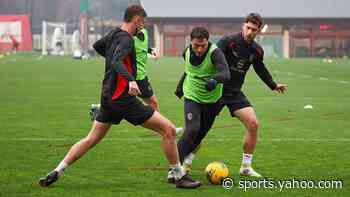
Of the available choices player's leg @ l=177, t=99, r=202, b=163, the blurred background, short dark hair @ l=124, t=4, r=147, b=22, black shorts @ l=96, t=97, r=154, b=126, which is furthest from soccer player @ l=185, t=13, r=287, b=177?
the blurred background

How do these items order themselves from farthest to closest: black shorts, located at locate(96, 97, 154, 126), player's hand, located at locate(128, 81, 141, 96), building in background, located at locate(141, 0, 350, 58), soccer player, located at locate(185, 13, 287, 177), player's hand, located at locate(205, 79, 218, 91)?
1. building in background, located at locate(141, 0, 350, 58)
2. soccer player, located at locate(185, 13, 287, 177)
3. player's hand, located at locate(205, 79, 218, 91)
4. black shorts, located at locate(96, 97, 154, 126)
5. player's hand, located at locate(128, 81, 141, 96)

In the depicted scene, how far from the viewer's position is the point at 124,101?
952 cm

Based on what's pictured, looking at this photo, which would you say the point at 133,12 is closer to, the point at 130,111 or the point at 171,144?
the point at 130,111

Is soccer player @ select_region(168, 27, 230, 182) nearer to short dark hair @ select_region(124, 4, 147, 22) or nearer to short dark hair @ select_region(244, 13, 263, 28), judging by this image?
short dark hair @ select_region(244, 13, 263, 28)

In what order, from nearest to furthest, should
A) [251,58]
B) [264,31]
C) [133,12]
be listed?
1. [133,12]
2. [251,58]
3. [264,31]

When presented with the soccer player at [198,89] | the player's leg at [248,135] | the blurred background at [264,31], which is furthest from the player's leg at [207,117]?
the blurred background at [264,31]

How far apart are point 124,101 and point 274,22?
81.3 meters

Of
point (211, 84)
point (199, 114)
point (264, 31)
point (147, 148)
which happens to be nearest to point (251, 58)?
point (199, 114)

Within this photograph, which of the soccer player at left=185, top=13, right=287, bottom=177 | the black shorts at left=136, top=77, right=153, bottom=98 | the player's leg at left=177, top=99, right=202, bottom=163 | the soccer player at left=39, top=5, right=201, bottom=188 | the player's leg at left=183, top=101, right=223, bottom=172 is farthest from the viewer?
the black shorts at left=136, top=77, right=153, bottom=98

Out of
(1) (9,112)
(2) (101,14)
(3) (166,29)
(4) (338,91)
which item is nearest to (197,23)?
(3) (166,29)

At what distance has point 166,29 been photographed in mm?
89875

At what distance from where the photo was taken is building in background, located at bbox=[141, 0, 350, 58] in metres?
86.8

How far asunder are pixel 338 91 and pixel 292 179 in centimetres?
1787

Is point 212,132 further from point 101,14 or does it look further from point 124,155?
point 101,14
